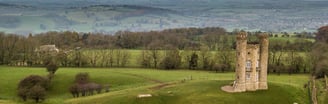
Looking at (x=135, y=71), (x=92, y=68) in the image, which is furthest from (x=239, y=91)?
(x=92, y=68)

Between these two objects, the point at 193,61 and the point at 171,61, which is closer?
the point at 171,61

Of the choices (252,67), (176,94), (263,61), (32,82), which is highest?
(263,61)

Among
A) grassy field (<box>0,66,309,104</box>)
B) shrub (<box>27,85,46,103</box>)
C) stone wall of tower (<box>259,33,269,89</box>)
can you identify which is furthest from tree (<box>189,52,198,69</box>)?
shrub (<box>27,85,46,103</box>)

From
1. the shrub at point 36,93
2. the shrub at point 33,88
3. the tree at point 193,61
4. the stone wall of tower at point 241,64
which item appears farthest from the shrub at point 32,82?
the tree at point 193,61

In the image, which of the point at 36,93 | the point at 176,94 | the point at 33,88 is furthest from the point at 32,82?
the point at 176,94

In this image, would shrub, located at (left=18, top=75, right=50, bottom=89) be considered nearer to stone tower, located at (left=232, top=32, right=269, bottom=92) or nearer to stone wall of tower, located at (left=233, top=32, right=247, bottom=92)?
stone tower, located at (left=232, top=32, right=269, bottom=92)

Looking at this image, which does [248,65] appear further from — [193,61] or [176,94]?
[193,61]

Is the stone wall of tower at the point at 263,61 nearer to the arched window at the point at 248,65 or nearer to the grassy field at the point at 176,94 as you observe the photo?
the grassy field at the point at 176,94

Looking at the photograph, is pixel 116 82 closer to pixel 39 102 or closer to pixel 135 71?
pixel 135 71
